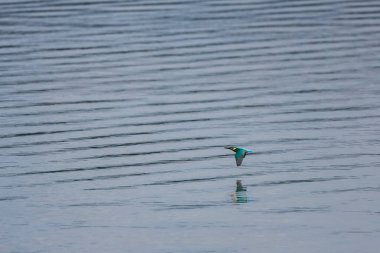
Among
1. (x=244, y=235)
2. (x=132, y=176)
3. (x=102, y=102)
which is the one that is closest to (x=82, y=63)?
(x=102, y=102)

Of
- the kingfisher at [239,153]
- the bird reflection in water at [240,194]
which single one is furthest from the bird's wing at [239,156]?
the bird reflection in water at [240,194]

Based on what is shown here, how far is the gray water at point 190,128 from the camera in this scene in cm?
2375

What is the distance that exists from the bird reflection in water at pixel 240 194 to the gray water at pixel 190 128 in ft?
0.08

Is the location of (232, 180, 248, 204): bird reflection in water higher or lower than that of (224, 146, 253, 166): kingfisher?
lower

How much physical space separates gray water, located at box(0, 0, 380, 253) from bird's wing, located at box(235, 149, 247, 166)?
0.30 m

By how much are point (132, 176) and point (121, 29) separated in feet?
60.3

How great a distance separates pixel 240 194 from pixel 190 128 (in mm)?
A: 5877

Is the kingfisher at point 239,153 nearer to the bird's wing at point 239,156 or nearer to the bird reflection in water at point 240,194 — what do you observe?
the bird's wing at point 239,156

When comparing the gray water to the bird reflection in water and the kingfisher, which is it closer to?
the bird reflection in water

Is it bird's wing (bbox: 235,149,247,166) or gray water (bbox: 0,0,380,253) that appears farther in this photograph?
bird's wing (bbox: 235,149,247,166)

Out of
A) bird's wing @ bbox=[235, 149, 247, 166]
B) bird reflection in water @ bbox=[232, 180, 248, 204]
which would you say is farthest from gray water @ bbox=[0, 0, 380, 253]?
bird's wing @ bbox=[235, 149, 247, 166]

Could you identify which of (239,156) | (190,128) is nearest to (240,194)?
(239,156)

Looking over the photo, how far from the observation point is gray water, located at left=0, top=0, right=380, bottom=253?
77.9 ft

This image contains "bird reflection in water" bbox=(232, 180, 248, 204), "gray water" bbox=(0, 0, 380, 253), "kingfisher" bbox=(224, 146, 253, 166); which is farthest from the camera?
"kingfisher" bbox=(224, 146, 253, 166)
